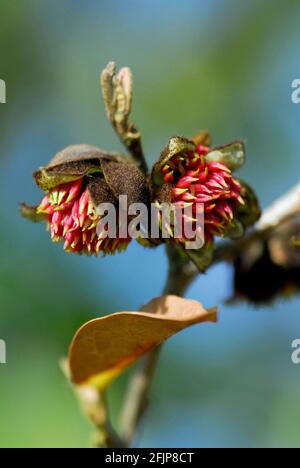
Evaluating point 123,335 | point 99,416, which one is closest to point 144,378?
point 99,416

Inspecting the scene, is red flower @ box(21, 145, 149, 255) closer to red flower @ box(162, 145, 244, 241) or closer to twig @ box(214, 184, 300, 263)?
red flower @ box(162, 145, 244, 241)

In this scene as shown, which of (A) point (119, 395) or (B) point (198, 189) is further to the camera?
(A) point (119, 395)

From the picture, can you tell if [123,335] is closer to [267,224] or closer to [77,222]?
[77,222]

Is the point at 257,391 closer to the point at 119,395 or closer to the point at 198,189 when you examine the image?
the point at 119,395

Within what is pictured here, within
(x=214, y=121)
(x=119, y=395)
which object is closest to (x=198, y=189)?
(x=119, y=395)

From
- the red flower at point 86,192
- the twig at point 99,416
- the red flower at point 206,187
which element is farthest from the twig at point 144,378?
the red flower at point 86,192

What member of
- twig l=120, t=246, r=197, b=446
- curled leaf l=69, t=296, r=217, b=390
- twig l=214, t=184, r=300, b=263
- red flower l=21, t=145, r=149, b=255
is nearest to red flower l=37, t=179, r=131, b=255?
red flower l=21, t=145, r=149, b=255

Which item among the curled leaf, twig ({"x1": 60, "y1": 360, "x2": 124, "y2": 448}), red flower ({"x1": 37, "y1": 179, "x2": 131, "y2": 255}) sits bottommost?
twig ({"x1": 60, "y1": 360, "x2": 124, "y2": 448})
